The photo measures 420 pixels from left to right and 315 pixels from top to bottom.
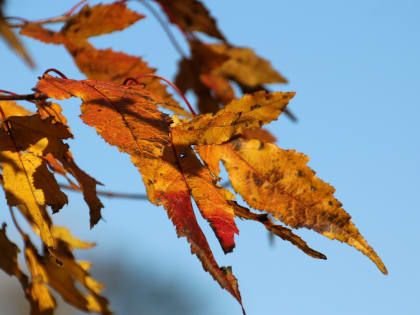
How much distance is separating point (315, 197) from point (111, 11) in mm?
323

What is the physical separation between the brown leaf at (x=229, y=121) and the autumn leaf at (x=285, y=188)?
0.04 meters

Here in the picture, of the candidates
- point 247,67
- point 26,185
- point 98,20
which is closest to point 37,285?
point 26,185

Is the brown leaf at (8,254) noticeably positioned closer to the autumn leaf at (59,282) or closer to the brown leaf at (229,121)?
the autumn leaf at (59,282)

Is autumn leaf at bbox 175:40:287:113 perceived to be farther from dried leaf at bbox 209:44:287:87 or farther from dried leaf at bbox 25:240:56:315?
dried leaf at bbox 25:240:56:315

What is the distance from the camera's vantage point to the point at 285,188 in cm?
44

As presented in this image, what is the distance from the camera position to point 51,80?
0.42 meters

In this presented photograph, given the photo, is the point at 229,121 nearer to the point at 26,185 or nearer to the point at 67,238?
the point at 26,185

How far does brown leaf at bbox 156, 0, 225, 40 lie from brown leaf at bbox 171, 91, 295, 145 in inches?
10.1

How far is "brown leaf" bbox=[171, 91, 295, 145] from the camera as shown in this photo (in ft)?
1.37

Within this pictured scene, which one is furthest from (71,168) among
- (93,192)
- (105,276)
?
(105,276)

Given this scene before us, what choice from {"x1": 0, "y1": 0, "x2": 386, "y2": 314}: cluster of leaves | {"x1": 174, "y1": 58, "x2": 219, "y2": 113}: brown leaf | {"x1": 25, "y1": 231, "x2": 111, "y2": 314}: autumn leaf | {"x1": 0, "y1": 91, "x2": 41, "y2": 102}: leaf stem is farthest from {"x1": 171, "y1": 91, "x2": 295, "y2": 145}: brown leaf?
{"x1": 174, "y1": 58, "x2": 219, "y2": 113}: brown leaf

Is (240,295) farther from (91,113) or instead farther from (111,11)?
(111,11)

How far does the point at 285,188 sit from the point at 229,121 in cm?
7

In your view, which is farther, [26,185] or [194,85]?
[194,85]
